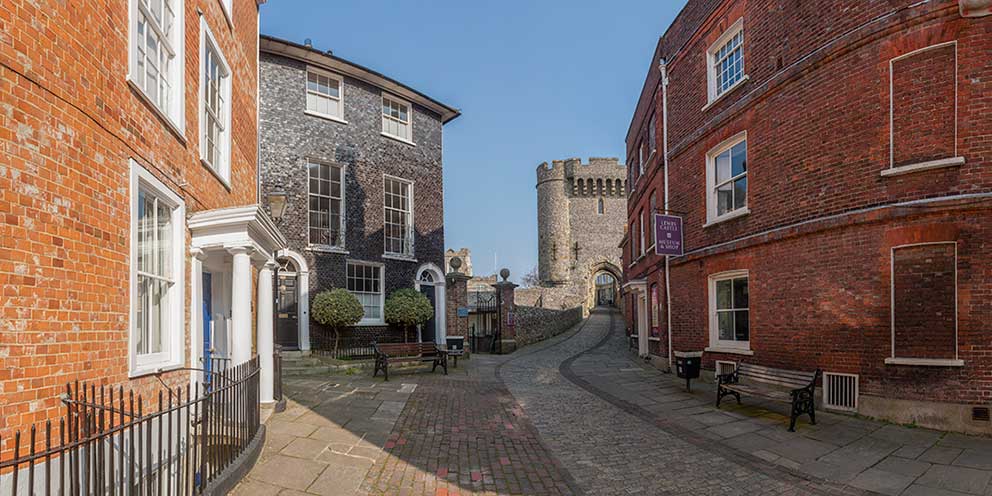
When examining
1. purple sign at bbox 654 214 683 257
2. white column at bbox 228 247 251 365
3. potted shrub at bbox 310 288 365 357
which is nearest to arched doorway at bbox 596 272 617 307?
purple sign at bbox 654 214 683 257

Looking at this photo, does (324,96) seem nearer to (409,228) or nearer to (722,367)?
(409,228)

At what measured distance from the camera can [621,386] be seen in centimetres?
1229

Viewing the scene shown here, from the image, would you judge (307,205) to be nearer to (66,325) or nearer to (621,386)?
(621,386)

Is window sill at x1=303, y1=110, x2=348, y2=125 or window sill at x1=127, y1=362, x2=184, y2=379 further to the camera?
window sill at x1=303, y1=110, x2=348, y2=125

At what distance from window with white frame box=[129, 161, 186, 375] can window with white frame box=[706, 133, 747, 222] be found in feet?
33.7

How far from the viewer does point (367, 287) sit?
695 inches

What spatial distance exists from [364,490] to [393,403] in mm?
4430

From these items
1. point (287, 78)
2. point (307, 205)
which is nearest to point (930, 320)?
point (307, 205)

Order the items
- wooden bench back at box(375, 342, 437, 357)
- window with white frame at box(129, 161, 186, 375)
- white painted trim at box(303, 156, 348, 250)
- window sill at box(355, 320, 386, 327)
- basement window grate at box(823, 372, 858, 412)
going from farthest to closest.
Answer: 1. window sill at box(355, 320, 386, 327)
2. white painted trim at box(303, 156, 348, 250)
3. wooden bench back at box(375, 342, 437, 357)
4. basement window grate at box(823, 372, 858, 412)
5. window with white frame at box(129, 161, 186, 375)

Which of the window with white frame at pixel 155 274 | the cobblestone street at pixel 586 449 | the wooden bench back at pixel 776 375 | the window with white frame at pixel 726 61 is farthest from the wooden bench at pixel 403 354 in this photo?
the window with white frame at pixel 726 61

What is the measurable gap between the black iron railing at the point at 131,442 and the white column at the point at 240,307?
0.86 ft

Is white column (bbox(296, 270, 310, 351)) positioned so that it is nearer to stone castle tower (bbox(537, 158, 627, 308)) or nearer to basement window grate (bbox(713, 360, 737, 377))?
basement window grate (bbox(713, 360, 737, 377))

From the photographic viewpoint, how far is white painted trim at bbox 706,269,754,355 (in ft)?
36.1

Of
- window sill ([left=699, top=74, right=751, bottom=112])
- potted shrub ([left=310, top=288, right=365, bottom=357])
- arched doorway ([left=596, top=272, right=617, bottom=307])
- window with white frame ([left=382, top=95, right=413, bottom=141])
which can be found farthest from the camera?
arched doorway ([left=596, top=272, right=617, bottom=307])
